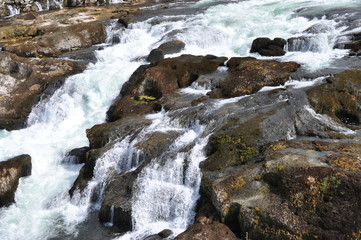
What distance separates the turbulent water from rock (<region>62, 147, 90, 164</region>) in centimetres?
37

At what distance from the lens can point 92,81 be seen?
23406 millimetres

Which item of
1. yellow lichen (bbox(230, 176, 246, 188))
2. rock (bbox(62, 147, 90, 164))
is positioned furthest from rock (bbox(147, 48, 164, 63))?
yellow lichen (bbox(230, 176, 246, 188))

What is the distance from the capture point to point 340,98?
14734 mm

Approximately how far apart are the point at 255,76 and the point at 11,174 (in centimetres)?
1334

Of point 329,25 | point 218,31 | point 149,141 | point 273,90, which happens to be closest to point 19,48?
point 218,31

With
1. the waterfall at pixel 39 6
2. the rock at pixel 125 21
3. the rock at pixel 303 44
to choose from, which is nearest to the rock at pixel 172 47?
the rock at pixel 303 44

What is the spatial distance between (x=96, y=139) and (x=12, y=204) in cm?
470

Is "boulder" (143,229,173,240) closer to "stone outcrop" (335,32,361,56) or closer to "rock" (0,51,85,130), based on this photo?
"rock" (0,51,85,130)

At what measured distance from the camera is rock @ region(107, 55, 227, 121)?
61.6ft

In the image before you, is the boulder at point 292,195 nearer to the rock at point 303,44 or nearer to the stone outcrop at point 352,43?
the stone outcrop at point 352,43

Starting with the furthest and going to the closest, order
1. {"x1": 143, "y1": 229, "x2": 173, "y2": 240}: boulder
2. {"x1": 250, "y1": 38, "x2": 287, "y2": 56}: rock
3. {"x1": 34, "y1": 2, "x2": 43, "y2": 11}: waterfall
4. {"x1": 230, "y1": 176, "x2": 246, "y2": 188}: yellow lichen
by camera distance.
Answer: {"x1": 34, "y1": 2, "x2": 43, "y2": 11}: waterfall, {"x1": 250, "y1": 38, "x2": 287, "y2": 56}: rock, {"x1": 143, "y1": 229, "x2": 173, "y2": 240}: boulder, {"x1": 230, "y1": 176, "x2": 246, "y2": 188}: yellow lichen

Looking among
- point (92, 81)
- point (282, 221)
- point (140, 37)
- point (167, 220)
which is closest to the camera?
point (282, 221)

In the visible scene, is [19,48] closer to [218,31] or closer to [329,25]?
[218,31]

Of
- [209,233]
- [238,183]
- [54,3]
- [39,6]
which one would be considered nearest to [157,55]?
[238,183]
